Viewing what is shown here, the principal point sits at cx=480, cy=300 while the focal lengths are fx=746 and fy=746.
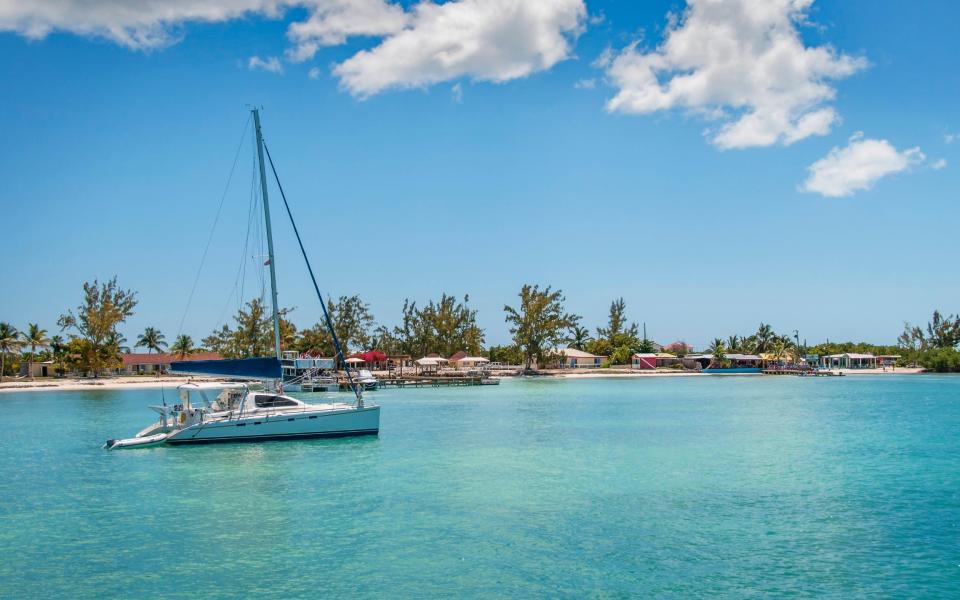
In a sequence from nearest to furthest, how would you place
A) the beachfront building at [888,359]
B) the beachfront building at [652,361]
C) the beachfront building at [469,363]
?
1. the beachfront building at [469,363]
2. the beachfront building at [652,361]
3. the beachfront building at [888,359]

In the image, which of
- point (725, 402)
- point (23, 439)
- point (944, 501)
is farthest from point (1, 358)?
point (944, 501)

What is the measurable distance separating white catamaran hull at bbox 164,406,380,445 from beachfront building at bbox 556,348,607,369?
96.1 metres

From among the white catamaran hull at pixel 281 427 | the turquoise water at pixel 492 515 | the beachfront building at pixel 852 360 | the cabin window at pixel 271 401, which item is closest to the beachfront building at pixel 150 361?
the turquoise water at pixel 492 515

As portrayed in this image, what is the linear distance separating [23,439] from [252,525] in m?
26.7

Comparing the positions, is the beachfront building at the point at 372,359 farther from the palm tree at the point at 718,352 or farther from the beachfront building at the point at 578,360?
the palm tree at the point at 718,352

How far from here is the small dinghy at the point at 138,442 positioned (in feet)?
116

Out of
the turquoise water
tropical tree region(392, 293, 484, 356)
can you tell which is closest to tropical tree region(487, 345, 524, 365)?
tropical tree region(392, 293, 484, 356)

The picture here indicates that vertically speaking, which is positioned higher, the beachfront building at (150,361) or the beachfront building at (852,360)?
the beachfront building at (150,361)

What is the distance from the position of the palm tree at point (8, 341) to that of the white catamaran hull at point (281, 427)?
76371mm

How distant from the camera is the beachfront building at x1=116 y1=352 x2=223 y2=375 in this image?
117812mm

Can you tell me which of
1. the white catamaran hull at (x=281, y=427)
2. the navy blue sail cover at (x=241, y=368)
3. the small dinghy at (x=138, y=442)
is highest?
the navy blue sail cover at (x=241, y=368)

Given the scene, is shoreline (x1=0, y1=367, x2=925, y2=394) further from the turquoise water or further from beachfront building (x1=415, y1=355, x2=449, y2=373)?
the turquoise water

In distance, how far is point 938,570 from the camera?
54.5ft

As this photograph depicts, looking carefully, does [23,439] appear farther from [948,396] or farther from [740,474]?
[948,396]
